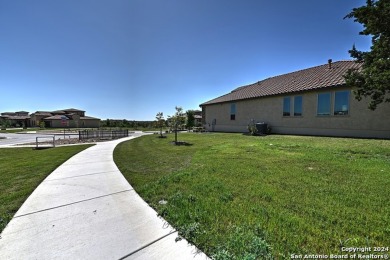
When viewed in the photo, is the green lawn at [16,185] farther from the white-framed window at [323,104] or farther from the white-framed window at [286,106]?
the white-framed window at [286,106]

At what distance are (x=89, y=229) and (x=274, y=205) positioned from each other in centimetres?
318

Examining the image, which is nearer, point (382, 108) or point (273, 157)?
point (273, 157)

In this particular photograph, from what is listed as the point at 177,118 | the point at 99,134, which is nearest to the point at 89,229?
Result: the point at 177,118

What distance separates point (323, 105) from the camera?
15383mm

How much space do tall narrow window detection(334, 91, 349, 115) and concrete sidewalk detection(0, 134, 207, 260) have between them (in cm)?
1555

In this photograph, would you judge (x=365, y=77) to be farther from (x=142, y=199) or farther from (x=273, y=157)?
(x=142, y=199)

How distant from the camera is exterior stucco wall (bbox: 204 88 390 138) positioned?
12.8 meters

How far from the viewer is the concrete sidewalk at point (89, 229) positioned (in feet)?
8.42

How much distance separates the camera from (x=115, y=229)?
3115 millimetres

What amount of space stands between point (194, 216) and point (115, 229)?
126 centimetres

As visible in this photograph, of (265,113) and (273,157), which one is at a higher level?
(265,113)

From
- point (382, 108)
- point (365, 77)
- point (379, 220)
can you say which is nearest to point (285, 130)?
point (382, 108)

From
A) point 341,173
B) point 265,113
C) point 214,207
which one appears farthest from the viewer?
point 265,113

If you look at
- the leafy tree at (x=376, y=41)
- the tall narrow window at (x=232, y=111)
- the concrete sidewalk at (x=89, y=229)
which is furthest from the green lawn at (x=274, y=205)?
the tall narrow window at (x=232, y=111)
